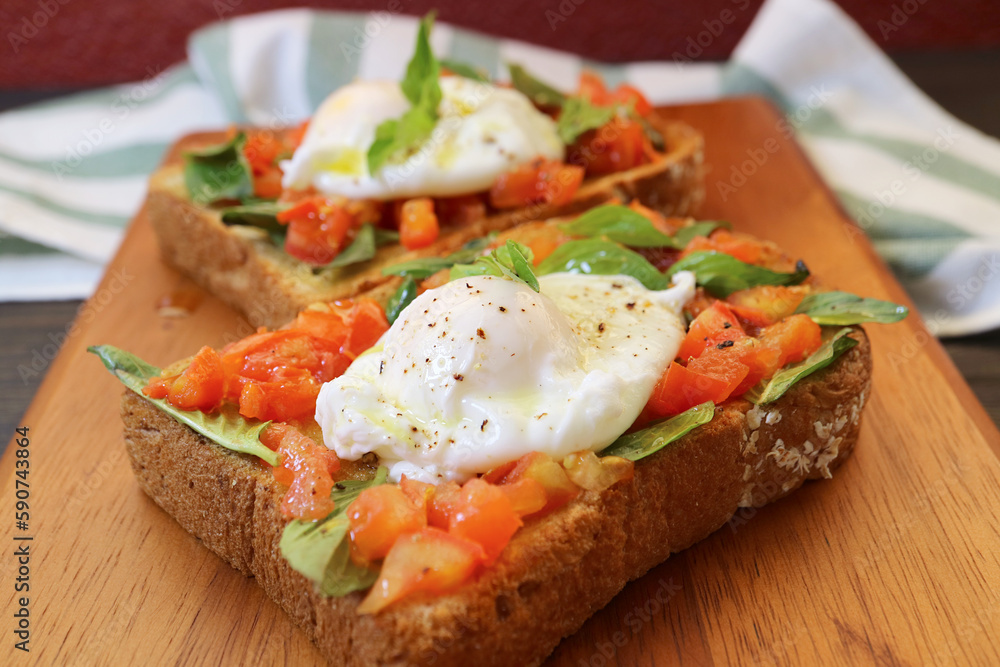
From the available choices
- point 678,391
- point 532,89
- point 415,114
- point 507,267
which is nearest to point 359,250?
point 415,114

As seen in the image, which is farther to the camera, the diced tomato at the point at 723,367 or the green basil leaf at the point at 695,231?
the green basil leaf at the point at 695,231

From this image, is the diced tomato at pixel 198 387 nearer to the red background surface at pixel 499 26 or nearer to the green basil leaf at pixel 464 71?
the green basil leaf at pixel 464 71

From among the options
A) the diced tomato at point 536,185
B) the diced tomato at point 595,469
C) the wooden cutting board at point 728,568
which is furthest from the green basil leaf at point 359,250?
the diced tomato at point 595,469

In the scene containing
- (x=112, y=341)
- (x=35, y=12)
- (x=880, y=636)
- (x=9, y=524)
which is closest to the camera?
Result: (x=880, y=636)

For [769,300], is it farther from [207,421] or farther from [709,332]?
[207,421]

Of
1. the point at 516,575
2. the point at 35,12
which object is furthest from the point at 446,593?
the point at 35,12

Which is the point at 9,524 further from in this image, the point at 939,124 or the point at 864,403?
the point at 939,124

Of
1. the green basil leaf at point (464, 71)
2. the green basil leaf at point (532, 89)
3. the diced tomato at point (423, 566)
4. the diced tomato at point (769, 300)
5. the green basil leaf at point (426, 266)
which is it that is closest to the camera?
the diced tomato at point (423, 566)
